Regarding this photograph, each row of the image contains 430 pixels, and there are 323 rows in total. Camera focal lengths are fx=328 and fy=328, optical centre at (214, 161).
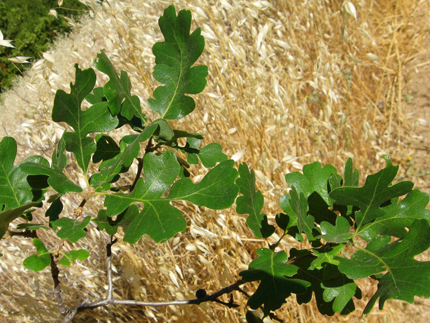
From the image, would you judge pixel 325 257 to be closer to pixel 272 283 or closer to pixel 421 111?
pixel 272 283

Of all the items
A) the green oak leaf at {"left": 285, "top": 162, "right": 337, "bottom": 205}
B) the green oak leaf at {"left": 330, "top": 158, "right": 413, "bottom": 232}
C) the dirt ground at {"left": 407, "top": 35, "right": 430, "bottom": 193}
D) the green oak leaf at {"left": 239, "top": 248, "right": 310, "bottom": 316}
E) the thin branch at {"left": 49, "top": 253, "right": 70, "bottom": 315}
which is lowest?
the dirt ground at {"left": 407, "top": 35, "right": 430, "bottom": 193}

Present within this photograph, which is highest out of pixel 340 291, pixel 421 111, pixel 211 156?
pixel 211 156

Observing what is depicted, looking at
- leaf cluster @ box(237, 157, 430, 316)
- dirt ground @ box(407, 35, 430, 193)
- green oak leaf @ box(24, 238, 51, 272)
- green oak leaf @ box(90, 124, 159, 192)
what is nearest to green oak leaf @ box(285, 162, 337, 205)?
leaf cluster @ box(237, 157, 430, 316)

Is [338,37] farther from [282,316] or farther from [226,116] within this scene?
[282,316]

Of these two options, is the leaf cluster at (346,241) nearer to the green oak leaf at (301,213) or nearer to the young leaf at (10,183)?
the green oak leaf at (301,213)

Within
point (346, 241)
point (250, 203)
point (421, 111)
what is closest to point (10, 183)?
point (250, 203)

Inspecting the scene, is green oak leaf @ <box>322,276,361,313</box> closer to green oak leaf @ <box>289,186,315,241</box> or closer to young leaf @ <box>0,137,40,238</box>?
green oak leaf @ <box>289,186,315,241</box>
